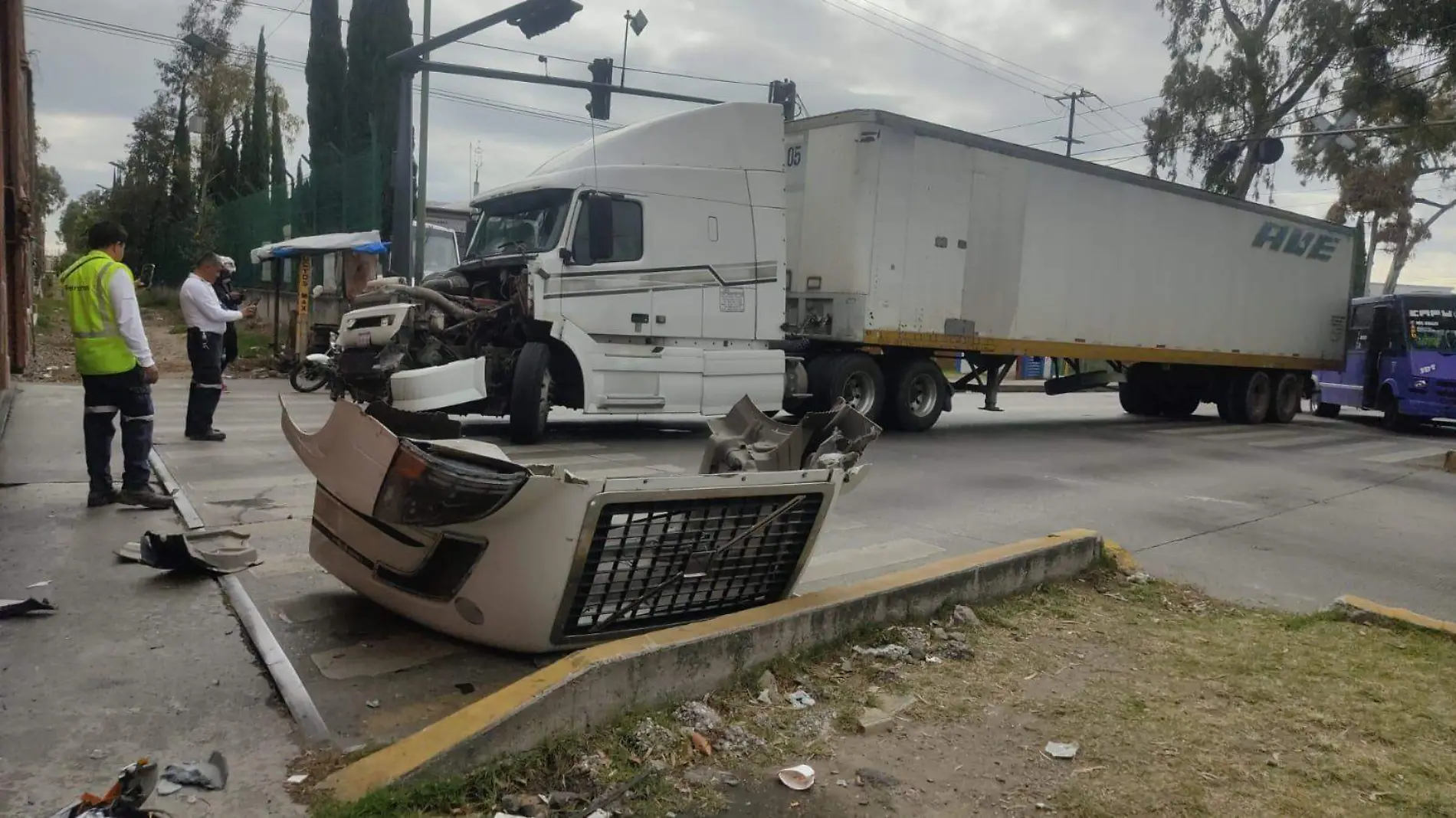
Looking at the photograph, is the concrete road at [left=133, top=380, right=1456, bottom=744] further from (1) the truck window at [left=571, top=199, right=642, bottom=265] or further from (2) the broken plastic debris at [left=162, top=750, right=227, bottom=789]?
(1) the truck window at [left=571, top=199, right=642, bottom=265]

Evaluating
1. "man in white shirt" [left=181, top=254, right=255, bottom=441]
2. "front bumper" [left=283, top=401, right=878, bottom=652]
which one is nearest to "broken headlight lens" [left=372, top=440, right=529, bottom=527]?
"front bumper" [left=283, top=401, right=878, bottom=652]

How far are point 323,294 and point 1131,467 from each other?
15026mm

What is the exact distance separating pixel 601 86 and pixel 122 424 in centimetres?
1158

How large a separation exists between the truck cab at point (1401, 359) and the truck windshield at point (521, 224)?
16059 millimetres

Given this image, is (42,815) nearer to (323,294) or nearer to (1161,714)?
(1161,714)

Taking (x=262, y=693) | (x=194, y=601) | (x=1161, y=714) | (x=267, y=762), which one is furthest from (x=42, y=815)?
(x=1161, y=714)

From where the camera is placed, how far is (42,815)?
2512 mm

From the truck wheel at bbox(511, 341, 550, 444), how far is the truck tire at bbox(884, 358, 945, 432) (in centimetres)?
492

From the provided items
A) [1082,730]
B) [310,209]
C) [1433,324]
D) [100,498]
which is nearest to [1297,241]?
[1433,324]

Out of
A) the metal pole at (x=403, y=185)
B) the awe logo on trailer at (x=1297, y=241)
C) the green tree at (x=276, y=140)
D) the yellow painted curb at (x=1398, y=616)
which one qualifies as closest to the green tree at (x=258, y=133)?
the green tree at (x=276, y=140)

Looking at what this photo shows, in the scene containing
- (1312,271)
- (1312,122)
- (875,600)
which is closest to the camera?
(875,600)

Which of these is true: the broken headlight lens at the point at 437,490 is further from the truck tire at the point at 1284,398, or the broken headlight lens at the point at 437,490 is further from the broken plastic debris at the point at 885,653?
the truck tire at the point at 1284,398

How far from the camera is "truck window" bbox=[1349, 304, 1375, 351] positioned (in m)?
19.2

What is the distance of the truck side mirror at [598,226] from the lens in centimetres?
997
